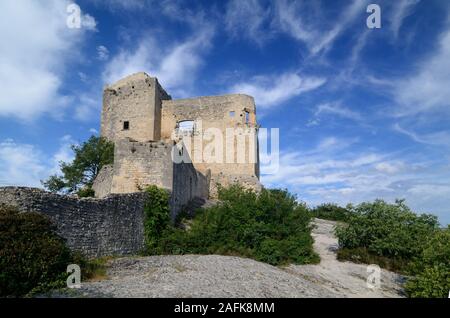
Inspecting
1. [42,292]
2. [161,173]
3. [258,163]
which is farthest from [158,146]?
[258,163]

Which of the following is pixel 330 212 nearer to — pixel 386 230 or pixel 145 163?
pixel 386 230

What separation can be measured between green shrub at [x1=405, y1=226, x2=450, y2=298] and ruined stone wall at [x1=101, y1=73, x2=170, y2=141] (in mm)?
21270

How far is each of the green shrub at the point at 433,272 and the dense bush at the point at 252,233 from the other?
410 centimetres

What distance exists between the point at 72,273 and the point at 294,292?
5.85 meters

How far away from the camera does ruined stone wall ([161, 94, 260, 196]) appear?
29062 mm

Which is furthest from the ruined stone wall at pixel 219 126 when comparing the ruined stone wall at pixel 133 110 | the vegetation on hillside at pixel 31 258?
the vegetation on hillside at pixel 31 258

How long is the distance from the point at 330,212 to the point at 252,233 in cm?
2109

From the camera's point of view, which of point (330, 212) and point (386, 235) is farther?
point (330, 212)

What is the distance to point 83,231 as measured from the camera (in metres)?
11.7

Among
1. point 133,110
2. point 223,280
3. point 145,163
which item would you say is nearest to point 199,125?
point 133,110

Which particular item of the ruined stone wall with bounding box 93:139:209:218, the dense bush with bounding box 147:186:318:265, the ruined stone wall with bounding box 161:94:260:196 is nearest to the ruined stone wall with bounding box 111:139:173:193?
the ruined stone wall with bounding box 93:139:209:218

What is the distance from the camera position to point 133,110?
28266 mm

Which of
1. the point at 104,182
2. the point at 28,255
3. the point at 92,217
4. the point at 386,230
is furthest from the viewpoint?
the point at 104,182
